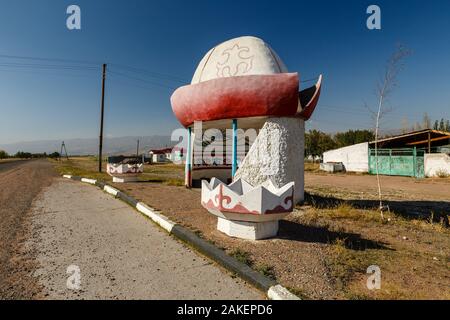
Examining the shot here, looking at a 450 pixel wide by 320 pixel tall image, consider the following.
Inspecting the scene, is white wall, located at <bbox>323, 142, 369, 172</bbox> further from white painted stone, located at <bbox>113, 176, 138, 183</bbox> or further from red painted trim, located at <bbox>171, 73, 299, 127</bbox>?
red painted trim, located at <bbox>171, 73, 299, 127</bbox>

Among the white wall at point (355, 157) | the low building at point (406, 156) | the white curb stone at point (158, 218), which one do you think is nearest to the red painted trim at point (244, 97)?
the white curb stone at point (158, 218)

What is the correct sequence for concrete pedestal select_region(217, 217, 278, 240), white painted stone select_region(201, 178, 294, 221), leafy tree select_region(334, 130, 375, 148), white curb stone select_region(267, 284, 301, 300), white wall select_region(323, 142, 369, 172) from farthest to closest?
1. leafy tree select_region(334, 130, 375, 148)
2. white wall select_region(323, 142, 369, 172)
3. concrete pedestal select_region(217, 217, 278, 240)
4. white painted stone select_region(201, 178, 294, 221)
5. white curb stone select_region(267, 284, 301, 300)

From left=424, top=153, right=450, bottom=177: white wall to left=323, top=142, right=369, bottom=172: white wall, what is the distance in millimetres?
6163

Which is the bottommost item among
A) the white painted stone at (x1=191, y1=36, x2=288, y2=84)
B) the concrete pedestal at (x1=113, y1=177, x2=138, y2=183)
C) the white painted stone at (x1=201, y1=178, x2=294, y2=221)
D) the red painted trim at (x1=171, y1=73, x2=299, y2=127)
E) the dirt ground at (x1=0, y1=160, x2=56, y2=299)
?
the dirt ground at (x1=0, y1=160, x2=56, y2=299)

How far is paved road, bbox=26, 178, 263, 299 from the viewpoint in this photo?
3205mm

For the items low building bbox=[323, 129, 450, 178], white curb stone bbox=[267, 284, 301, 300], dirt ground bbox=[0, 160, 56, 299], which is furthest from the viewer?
low building bbox=[323, 129, 450, 178]

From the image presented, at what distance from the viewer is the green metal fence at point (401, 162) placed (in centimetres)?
2461

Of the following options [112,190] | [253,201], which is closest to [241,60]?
[253,201]

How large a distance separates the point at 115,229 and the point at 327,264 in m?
4.39

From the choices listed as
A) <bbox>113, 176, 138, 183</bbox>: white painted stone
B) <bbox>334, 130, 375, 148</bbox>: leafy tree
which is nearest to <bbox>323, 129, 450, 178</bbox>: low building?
<bbox>113, 176, 138, 183</bbox>: white painted stone

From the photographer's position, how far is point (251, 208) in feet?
15.9

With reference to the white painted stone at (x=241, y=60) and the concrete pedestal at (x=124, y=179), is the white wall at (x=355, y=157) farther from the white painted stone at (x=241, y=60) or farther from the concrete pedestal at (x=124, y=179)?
the concrete pedestal at (x=124, y=179)

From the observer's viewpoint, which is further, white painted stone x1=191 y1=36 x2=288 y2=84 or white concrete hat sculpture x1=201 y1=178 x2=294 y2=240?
white painted stone x1=191 y1=36 x2=288 y2=84

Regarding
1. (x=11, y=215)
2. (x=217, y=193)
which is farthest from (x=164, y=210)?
(x=11, y=215)
